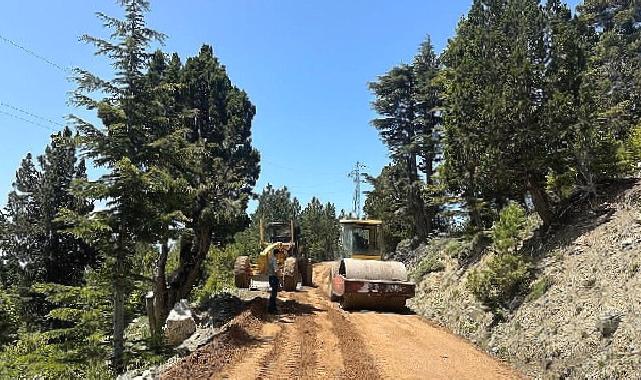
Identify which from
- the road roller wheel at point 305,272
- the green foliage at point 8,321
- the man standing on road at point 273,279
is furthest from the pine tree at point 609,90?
the green foliage at point 8,321

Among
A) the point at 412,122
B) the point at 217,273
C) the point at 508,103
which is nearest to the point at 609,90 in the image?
the point at 412,122

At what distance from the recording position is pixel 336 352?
11.1 m

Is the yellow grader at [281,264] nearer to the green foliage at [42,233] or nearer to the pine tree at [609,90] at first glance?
the green foliage at [42,233]

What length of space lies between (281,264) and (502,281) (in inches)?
510

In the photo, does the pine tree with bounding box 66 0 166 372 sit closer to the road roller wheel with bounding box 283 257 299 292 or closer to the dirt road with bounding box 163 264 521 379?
the dirt road with bounding box 163 264 521 379

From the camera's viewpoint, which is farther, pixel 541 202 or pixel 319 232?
pixel 319 232

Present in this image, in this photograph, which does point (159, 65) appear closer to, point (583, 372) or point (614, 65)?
point (583, 372)

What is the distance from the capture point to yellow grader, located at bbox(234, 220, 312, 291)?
23000 millimetres

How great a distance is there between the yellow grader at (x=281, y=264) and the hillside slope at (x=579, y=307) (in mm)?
7868

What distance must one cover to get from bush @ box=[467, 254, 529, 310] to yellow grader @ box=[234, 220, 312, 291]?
9669 mm

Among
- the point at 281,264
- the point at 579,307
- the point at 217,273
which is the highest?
the point at 281,264

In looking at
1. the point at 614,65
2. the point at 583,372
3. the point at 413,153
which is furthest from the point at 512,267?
the point at 614,65

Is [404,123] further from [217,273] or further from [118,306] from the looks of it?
[118,306]

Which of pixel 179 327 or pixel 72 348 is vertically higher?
pixel 179 327
